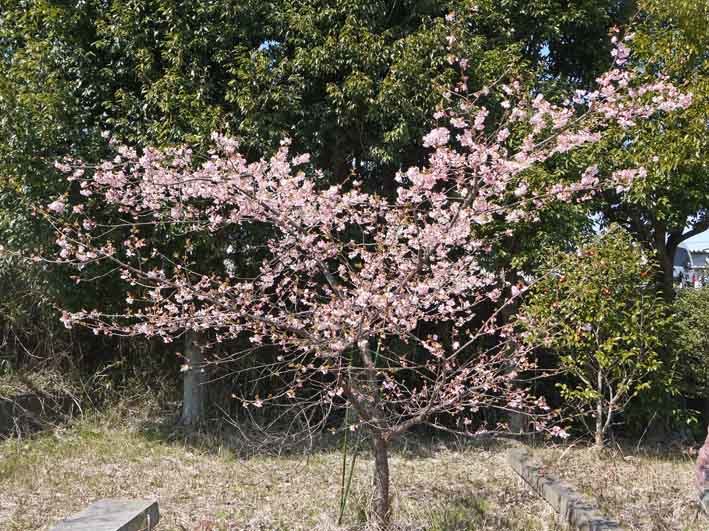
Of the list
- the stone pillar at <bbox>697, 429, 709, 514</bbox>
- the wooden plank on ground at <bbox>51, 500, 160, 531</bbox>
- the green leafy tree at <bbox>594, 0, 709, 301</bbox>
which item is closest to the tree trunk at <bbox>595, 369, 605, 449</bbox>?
the green leafy tree at <bbox>594, 0, 709, 301</bbox>

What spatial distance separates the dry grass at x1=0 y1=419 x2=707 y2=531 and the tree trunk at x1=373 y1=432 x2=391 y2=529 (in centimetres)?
16

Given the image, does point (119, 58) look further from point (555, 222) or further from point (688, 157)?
point (688, 157)

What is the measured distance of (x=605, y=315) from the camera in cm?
448

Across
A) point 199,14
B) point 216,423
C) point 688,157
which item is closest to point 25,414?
point 216,423

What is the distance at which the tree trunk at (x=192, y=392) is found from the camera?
5.36m

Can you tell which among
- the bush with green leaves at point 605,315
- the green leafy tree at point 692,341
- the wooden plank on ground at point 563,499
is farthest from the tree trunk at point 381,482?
the green leafy tree at point 692,341

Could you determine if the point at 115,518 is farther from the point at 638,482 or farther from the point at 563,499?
the point at 638,482

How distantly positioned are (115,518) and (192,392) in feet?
9.19

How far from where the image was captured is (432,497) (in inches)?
144

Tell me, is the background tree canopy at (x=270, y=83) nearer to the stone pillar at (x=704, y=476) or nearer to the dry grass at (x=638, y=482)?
the dry grass at (x=638, y=482)

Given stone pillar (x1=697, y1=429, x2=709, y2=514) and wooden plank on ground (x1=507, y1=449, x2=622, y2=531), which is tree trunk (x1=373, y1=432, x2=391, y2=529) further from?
stone pillar (x1=697, y1=429, x2=709, y2=514)

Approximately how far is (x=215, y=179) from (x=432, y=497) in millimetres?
2240

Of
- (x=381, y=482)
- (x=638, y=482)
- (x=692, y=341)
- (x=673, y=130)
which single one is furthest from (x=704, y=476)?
(x=673, y=130)

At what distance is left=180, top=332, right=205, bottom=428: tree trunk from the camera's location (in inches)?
211
